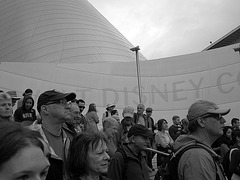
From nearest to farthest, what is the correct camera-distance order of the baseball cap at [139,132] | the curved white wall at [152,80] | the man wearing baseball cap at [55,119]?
the man wearing baseball cap at [55,119] < the baseball cap at [139,132] < the curved white wall at [152,80]

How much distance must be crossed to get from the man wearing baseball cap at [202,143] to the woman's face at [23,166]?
1698 millimetres

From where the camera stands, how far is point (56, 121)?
137 inches

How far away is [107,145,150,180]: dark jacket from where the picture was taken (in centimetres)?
356

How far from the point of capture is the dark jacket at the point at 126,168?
3.56 m

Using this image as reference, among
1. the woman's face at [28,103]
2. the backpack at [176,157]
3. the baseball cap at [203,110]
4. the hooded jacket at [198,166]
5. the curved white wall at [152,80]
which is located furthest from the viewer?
the curved white wall at [152,80]

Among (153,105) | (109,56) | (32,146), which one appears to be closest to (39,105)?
(32,146)

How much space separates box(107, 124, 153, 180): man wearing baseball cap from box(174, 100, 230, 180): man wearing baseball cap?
0.76m

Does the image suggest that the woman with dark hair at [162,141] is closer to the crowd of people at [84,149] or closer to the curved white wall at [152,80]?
the crowd of people at [84,149]

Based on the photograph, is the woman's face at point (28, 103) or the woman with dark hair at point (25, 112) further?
the woman's face at point (28, 103)

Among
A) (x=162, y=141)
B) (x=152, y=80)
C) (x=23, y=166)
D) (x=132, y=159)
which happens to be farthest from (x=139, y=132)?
(x=152, y=80)

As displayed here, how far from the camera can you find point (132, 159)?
3686mm

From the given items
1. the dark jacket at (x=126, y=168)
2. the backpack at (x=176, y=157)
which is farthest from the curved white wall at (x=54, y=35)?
the backpack at (x=176, y=157)

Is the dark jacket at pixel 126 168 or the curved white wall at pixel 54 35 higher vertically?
the curved white wall at pixel 54 35

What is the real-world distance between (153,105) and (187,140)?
542 inches
